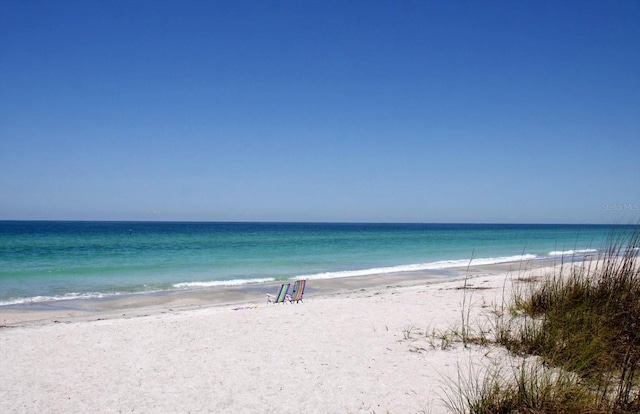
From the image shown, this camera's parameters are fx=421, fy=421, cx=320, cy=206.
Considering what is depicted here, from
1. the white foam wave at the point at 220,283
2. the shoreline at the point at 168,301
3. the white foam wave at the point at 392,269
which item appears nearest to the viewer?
the shoreline at the point at 168,301

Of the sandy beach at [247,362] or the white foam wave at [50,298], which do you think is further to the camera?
the white foam wave at [50,298]

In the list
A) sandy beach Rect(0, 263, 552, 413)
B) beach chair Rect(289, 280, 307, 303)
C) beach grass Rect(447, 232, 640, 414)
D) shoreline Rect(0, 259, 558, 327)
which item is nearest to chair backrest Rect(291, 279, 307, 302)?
beach chair Rect(289, 280, 307, 303)

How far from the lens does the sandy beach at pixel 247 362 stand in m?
4.12

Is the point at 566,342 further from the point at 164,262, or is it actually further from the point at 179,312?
the point at 164,262

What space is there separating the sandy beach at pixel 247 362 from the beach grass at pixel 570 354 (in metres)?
0.40

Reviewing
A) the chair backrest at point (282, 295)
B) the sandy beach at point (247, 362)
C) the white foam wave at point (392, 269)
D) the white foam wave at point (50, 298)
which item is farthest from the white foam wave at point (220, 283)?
the sandy beach at point (247, 362)

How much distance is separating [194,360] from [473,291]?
23.7 feet

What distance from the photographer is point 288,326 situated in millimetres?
7078

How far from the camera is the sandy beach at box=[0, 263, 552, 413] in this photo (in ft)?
13.5

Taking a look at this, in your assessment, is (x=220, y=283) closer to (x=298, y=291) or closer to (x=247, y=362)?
(x=298, y=291)

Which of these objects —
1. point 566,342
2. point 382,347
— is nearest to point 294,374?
point 382,347

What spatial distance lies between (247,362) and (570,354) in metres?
3.61

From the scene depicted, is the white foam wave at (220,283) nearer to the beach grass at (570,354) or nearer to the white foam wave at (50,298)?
the white foam wave at (50,298)

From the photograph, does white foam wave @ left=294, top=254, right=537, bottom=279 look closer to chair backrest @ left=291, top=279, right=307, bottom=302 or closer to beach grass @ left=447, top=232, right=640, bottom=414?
chair backrest @ left=291, top=279, right=307, bottom=302
